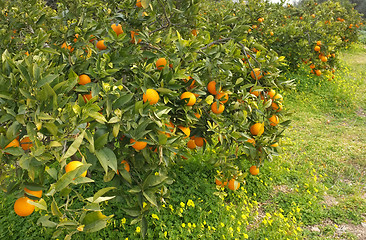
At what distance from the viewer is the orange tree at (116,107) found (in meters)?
1.18

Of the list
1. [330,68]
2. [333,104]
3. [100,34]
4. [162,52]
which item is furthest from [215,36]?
[330,68]

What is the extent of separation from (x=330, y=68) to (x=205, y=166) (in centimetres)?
518

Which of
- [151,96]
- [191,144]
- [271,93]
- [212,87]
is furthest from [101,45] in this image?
[271,93]

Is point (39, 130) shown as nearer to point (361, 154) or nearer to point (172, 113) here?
point (172, 113)

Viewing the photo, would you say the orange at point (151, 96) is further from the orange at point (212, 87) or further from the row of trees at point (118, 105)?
the orange at point (212, 87)

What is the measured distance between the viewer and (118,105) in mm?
1495

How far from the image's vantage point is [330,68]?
698 cm

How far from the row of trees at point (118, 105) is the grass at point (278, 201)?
0.43 metres

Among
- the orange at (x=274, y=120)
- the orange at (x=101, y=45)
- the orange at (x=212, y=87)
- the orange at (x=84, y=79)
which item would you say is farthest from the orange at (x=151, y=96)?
the orange at (x=274, y=120)

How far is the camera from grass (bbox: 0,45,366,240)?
8.11 feet

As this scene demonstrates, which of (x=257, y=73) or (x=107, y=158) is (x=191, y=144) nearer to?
(x=257, y=73)

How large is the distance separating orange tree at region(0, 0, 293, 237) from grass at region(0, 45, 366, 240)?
0.48 m

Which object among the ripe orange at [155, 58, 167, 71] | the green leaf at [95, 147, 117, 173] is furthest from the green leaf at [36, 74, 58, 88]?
the ripe orange at [155, 58, 167, 71]

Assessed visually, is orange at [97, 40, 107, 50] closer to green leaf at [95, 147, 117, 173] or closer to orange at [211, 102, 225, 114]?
orange at [211, 102, 225, 114]
